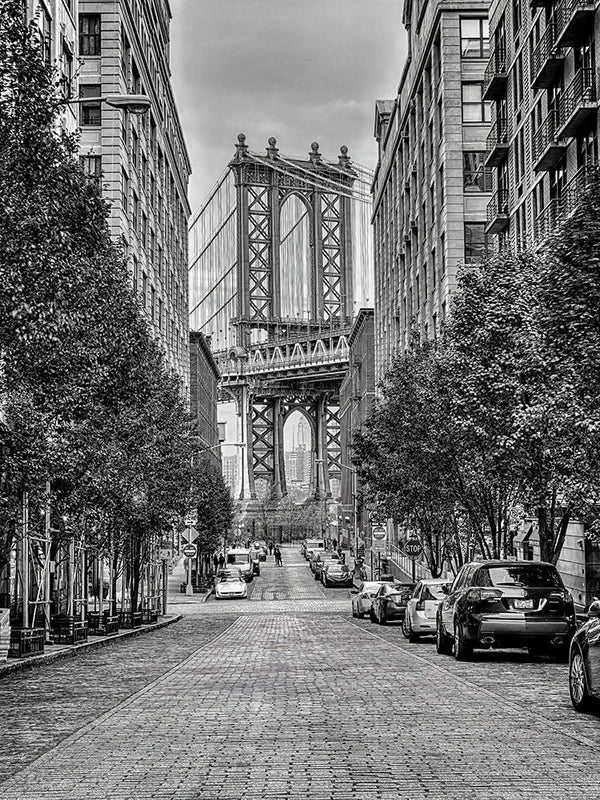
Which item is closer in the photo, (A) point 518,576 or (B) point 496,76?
(A) point 518,576

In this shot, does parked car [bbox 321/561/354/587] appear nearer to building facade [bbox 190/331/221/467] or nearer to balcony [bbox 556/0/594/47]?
building facade [bbox 190/331/221/467]

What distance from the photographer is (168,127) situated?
278 ft

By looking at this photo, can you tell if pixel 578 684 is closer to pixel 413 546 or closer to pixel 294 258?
pixel 413 546

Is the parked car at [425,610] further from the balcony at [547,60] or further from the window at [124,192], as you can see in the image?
the window at [124,192]

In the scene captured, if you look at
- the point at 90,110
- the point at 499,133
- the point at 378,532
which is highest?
the point at 90,110

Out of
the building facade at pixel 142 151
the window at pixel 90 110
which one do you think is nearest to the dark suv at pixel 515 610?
the building facade at pixel 142 151

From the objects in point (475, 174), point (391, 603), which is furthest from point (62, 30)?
point (475, 174)

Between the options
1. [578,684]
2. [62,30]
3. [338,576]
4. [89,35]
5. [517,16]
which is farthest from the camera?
[338,576]

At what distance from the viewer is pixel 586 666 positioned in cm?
1166

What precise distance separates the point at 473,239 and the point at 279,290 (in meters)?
131

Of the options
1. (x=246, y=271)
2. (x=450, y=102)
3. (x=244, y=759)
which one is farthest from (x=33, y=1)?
(x=246, y=271)

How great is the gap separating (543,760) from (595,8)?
106 ft

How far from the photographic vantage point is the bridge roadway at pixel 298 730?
Answer: 8.02 meters

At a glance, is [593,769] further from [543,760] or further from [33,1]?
[33,1]
